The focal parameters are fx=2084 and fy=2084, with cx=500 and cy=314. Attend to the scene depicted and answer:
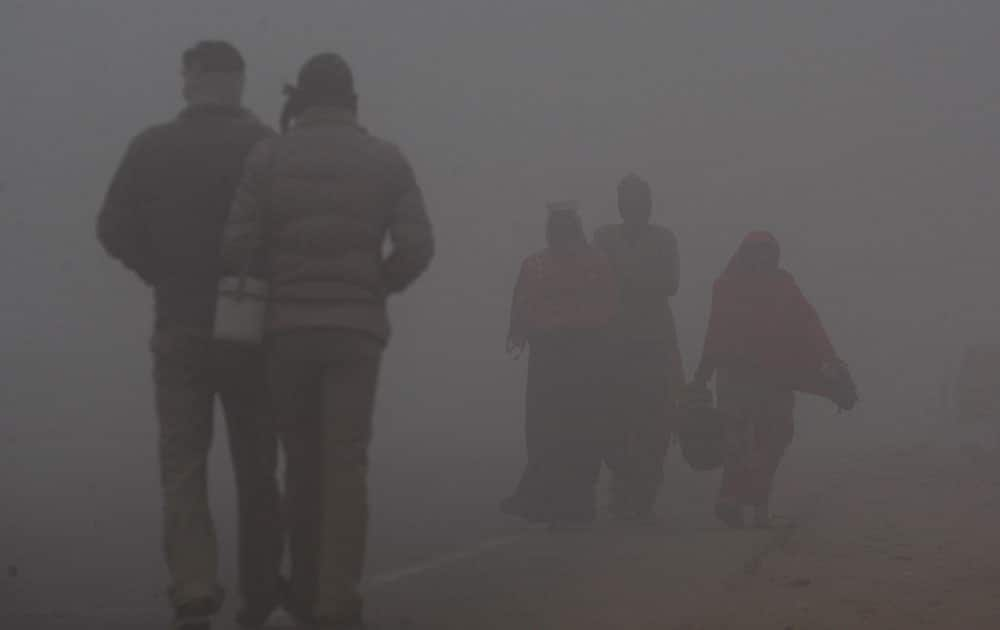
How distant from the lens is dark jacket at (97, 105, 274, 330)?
23.6 feet

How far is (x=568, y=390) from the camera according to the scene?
41.1ft

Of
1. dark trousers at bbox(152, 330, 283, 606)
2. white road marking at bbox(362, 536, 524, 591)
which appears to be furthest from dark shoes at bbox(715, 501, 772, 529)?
dark trousers at bbox(152, 330, 283, 606)

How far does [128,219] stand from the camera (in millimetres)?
7242

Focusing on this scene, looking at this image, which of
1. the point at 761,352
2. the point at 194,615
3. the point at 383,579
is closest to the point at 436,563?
the point at 383,579

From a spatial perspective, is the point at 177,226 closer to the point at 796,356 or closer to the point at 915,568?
the point at 915,568

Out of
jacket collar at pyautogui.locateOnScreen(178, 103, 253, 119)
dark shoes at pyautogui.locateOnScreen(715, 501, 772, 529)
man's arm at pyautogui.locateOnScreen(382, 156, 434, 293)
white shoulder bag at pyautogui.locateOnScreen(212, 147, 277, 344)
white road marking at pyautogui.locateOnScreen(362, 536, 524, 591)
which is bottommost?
dark shoes at pyautogui.locateOnScreen(715, 501, 772, 529)

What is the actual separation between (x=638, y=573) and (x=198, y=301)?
120 inches

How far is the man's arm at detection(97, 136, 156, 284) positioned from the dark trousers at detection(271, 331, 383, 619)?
0.61m

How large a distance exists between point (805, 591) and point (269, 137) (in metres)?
3.04

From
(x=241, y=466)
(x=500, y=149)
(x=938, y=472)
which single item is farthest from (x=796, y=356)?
(x=500, y=149)

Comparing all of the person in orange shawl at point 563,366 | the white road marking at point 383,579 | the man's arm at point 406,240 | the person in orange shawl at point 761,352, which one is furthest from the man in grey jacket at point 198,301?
the person in orange shawl at point 761,352

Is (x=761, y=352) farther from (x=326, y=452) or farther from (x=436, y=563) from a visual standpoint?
(x=326, y=452)

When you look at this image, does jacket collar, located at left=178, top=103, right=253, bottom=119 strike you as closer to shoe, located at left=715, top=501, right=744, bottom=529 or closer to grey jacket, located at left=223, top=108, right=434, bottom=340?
grey jacket, located at left=223, top=108, right=434, bottom=340

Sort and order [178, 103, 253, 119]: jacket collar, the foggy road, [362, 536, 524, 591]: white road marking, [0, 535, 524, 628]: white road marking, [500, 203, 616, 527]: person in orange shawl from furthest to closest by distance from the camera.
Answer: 1. [500, 203, 616, 527]: person in orange shawl
2. [362, 536, 524, 591]: white road marking
3. the foggy road
4. [0, 535, 524, 628]: white road marking
5. [178, 103, 253, 119]: jacket collar
